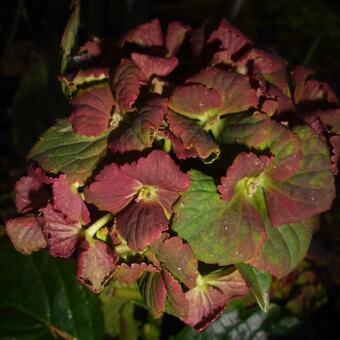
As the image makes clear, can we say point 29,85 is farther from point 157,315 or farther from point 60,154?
point 157,315

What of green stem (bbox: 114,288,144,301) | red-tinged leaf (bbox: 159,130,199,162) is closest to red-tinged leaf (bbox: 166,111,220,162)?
red-tinged leaf (bbox: 159,130,199,162)

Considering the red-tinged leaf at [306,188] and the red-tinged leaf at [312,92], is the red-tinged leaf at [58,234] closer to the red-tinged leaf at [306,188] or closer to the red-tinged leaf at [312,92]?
the red-tinged leaf at [306,188]

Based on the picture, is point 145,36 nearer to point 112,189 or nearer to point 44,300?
point 112,189

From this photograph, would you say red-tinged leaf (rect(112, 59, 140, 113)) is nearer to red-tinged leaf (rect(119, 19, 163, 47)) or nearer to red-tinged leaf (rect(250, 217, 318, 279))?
red-tinged leaf (rect(119, 19, 163, 47))

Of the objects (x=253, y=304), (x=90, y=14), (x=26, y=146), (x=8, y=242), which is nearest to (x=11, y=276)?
(x=8, y=242)

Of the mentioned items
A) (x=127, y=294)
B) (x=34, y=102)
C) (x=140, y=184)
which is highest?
(x=140, y=184)

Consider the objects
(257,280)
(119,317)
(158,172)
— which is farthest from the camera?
(119,317)

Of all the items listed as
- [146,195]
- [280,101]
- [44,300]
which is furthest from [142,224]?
[44,300]
